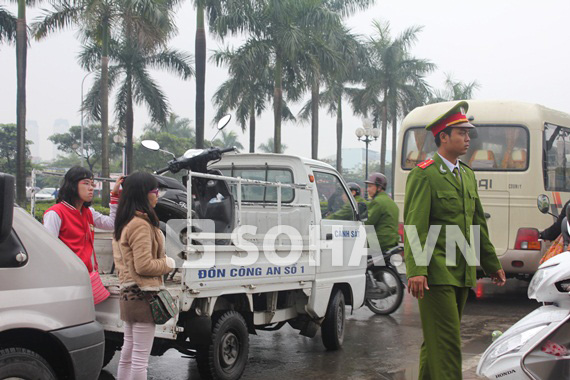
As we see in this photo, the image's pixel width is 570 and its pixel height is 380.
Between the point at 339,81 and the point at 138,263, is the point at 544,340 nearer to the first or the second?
the point at 138,263

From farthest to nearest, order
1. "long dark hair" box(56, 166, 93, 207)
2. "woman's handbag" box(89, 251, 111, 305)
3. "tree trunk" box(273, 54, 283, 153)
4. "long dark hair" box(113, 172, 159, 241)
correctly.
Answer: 1. "tree trunk" box(273, 54, 283, 153)
2. "long dark hair" box(56, 166, 93, 207)
3. "woman's handbag" box(89, 251, 111, 305)
4. "long dark hair" box(113, 172, 159, 241)

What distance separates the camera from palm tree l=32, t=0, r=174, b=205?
21.8 meters

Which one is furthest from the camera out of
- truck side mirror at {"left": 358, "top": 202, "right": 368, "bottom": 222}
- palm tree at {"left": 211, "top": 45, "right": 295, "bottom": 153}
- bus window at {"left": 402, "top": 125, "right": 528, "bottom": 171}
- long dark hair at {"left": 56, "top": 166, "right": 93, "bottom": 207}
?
palm tree at {"left": 211, "top": 45, "right": 295, "bottom": 153}

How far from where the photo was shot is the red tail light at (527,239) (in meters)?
9.92

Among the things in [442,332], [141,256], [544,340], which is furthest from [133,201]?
[544,340]

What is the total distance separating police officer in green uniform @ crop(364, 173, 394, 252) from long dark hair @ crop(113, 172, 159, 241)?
5404mm

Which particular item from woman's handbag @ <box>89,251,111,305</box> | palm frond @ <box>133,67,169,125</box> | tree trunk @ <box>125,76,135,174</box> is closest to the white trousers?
woman's handbag @ <box>89,251,111,305</box>

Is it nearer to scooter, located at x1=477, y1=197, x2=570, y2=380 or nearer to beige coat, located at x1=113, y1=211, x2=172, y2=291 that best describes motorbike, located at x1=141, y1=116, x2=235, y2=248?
beige coat, located at x1=113, y1=211, x2=172, y2=291

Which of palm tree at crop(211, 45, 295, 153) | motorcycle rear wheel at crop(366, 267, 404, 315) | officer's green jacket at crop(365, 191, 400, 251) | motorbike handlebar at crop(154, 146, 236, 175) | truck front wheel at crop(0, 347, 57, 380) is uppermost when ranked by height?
palm tree at crop(211, 45, 295, 153)

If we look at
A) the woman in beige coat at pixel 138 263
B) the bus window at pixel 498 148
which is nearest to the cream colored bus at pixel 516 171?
the bus window at pixel 498 148

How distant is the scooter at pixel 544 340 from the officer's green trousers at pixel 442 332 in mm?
262

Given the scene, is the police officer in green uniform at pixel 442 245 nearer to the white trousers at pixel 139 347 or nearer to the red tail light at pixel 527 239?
the white trousers at pixel 139 347

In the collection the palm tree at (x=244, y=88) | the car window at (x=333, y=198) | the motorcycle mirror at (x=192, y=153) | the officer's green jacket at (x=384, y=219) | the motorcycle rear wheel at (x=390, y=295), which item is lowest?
the motorcycle rear wheel at (x=390, y=295)

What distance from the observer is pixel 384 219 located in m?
9.26
